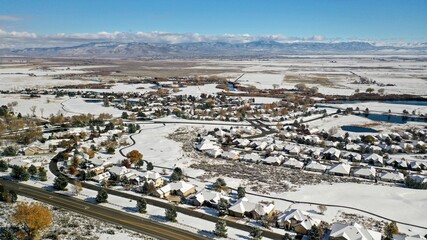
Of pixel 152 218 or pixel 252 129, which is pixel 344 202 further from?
pixel 252 129

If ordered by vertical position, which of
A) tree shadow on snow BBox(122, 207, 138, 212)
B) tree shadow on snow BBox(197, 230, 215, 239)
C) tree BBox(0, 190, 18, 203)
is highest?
tree BBox(0, 190, 18, 203)

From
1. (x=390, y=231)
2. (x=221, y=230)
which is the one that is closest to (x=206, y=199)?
(x=221, y=230)

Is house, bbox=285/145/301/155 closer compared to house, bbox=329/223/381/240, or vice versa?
house, bbox=329/223/381/240

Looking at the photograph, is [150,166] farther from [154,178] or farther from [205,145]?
[205,145]

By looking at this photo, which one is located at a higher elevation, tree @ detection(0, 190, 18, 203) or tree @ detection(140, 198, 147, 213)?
tree @ detection(0, 190, 18, 203)

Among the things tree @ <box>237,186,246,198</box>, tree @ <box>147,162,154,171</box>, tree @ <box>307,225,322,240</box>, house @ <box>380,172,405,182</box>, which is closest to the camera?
tree @ <box>307,225,322,240</box>

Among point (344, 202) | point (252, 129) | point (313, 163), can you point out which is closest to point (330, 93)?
point (252, 129)

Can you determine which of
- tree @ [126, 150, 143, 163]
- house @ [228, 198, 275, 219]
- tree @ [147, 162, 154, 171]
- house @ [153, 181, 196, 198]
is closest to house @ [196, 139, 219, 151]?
tree @ [126, 150, 143, 163]

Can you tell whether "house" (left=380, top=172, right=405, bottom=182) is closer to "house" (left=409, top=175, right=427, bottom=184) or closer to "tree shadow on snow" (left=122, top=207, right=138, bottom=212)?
"house" (left=409, top=175, right=427, bottom=184)
